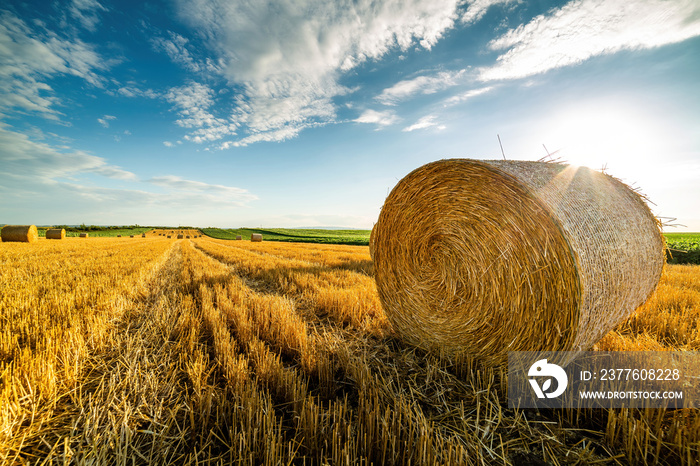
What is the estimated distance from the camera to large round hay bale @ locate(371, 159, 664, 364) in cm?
252

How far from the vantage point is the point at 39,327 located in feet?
11.2

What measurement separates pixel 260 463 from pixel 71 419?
1.49 meters

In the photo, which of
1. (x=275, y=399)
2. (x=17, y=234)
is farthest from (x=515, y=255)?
(x=17, y=234)

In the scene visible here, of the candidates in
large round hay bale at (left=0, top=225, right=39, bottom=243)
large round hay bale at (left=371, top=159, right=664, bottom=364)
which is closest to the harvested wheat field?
large round hay bale at (left=371, top=159, right=664, bottom=364)

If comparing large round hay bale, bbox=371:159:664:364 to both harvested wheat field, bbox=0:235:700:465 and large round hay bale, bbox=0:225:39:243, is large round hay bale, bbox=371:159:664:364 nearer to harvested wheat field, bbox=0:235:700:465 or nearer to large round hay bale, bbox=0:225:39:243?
harvested wheat field, bbox=0:235:700:465

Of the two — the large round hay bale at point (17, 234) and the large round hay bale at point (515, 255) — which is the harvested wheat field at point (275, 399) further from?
the large round hay bale at point (17, 234)

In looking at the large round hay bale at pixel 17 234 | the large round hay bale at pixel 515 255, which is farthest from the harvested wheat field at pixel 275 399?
the large round hay bale at pixel 17 234

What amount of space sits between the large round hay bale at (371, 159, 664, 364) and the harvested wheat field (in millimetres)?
451

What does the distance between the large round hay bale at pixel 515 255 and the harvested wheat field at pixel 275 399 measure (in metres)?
0.45

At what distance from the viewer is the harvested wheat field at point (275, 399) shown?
5.93 ft

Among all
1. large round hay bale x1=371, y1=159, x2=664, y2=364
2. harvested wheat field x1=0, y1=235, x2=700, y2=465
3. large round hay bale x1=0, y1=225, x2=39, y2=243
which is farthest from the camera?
large round hay bale x1=0, y1=225, x2=39, y2=243

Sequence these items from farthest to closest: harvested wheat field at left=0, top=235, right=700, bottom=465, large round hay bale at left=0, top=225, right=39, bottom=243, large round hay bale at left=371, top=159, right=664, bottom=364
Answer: large round hay bale at left=0, top=225, right=39, bottom=243 → large round hay bale at left=371, top=159, right=664, bottom=364 → harvested wheat field at left=0, top=235, right=700, bottom=465

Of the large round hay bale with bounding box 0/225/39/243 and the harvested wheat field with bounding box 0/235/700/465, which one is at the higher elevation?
the large round hay bale with bounding box 0/225/39/243

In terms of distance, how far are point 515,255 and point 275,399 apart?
2467 millimetres
